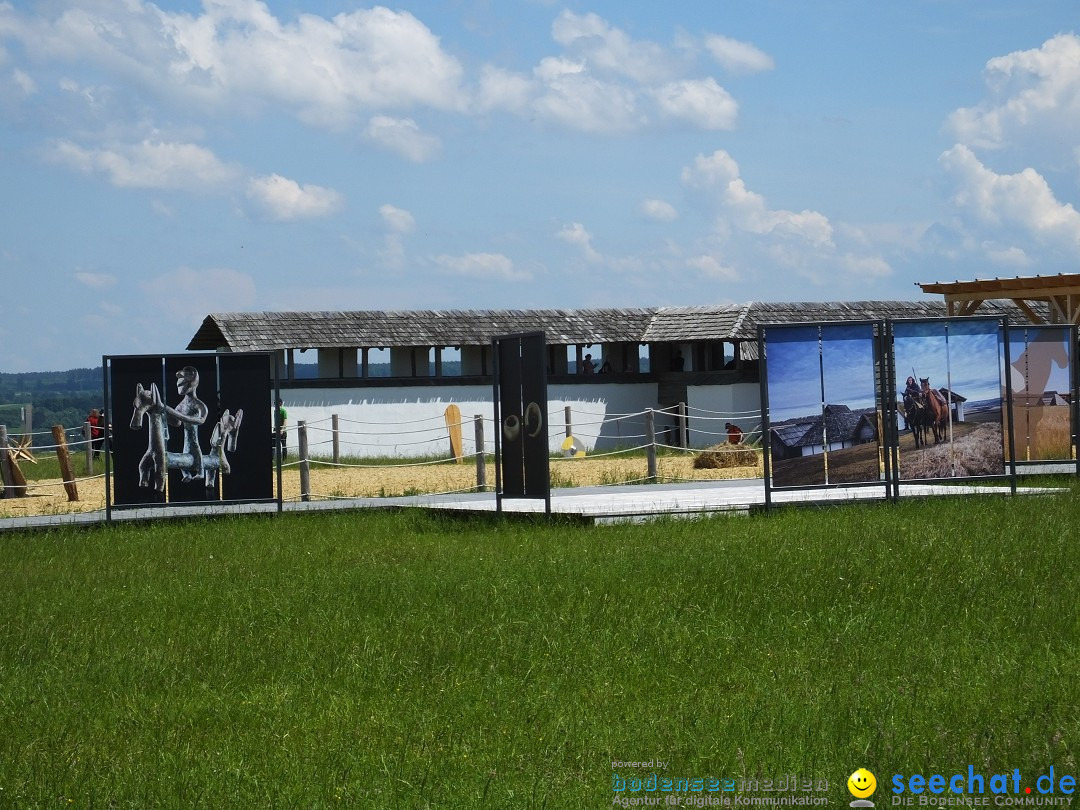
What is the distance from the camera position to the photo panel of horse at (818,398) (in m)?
15.8

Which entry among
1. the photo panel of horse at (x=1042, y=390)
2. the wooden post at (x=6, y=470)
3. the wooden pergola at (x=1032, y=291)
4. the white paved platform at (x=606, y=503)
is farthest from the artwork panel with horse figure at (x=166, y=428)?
Answer: the wooden pergola at (x=1032, y=291)

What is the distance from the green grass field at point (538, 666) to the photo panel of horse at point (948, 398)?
2993mm

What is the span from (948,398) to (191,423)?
964cm

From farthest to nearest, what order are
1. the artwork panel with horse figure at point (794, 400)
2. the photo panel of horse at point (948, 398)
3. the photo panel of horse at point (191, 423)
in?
the photo panel of horse at point (191, 423), the photo panel of horse at point (948, 398), the artwork panel with horse figure at point (794, 400)

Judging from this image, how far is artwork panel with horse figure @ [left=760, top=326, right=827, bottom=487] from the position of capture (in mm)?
15797

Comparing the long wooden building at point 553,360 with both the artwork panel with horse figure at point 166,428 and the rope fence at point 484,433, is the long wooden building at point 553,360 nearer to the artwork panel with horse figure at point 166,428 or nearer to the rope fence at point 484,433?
the rope fence at point 484,433

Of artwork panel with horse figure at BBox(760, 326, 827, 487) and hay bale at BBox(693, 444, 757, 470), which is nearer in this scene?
artwork panel with horse figure at BBox(760, 326, 827, 487)

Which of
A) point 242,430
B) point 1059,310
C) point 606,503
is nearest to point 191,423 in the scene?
point 242,430

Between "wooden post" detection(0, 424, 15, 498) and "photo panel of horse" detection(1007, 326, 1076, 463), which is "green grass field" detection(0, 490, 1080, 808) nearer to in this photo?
"photo panel of horse" detection(1007, 326, 1076, 463)

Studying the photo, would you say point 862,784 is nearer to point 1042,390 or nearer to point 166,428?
point 166,428

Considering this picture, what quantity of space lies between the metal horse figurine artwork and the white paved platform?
53 centimetres

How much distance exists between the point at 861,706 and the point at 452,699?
2.18 m

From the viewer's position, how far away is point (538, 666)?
8.20m

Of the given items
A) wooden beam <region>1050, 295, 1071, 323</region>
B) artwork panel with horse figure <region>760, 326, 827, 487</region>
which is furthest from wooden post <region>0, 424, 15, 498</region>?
wooden beam <region>1050, 295, 1071, 323</region>
